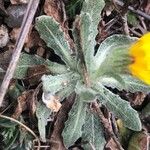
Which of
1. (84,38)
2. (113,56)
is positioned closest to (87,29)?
(84,38)

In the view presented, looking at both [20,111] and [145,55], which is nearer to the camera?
[145,55]

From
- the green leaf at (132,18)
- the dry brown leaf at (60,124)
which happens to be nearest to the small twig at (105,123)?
the dry brown leaf at (60,124)

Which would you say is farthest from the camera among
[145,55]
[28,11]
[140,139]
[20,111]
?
[140,139]

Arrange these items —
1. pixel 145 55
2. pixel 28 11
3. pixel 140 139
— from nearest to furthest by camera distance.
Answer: pixel 145 55, pixel 28 11, pixel 140 139

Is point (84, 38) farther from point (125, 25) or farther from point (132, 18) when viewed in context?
point (132, 18)

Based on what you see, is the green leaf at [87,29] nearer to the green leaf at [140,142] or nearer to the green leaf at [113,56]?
the green leaf at [113,56]

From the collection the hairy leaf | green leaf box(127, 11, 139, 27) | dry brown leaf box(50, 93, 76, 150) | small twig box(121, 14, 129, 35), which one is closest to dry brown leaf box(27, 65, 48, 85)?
the hairy leaf

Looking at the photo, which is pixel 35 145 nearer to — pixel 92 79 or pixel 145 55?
pixel 92 79

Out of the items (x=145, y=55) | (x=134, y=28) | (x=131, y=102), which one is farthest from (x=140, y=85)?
(x=145, y=55)
